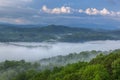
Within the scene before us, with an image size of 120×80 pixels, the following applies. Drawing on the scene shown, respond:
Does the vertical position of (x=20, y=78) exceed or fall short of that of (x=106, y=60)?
it falls short

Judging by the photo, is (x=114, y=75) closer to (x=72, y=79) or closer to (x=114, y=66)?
(x=114, y=66)

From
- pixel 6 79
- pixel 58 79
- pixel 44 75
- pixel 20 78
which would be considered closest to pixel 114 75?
pixel 58 79

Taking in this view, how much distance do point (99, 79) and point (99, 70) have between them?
17.6 ft

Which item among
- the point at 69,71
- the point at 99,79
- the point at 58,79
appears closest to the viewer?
the point at 99,79

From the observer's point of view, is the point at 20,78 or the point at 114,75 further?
the point at 20,78

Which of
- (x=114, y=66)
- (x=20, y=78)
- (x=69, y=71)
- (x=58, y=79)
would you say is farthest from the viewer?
A: (x=20, y=78)

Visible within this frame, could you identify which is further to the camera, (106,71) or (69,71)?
(69,71)

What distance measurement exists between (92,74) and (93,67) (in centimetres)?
258

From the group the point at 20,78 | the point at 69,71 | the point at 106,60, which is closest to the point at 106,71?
the point at 106,60

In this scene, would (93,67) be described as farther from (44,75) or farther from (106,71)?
(44,75)

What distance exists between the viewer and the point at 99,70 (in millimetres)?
91438

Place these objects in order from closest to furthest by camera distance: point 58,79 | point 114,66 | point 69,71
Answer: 1. point 114,66
2. point 58,79
3. point 69,71

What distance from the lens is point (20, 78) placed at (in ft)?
545

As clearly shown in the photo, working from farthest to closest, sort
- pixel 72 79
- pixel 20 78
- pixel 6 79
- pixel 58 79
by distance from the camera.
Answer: pixel 6 79 → pixel 20 78 → pixel 58 79 → pixel 72 79
